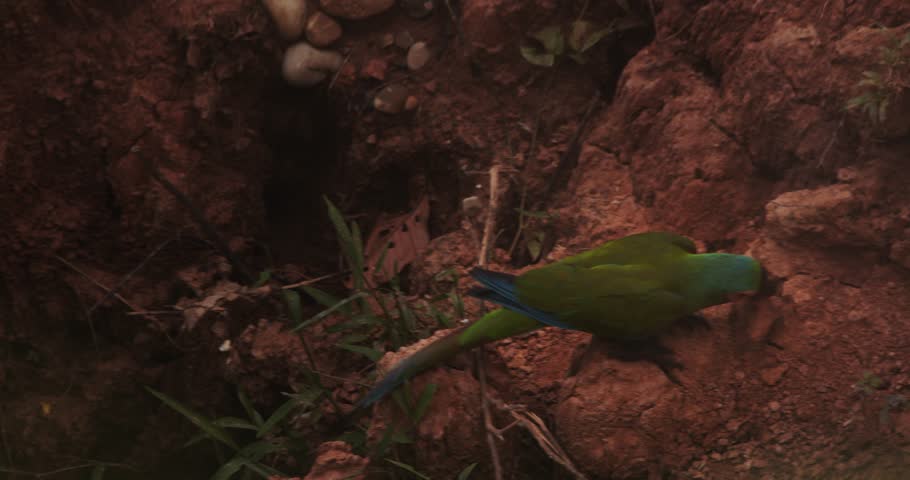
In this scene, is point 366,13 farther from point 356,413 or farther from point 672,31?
point 356,413

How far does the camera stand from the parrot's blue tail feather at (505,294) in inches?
89.3

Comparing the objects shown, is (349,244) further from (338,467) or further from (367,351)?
(338,467)

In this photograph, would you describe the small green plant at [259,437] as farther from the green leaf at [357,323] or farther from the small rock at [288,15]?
the small rock at [288,15]

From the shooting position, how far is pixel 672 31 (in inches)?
118

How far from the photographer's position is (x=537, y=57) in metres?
3.27

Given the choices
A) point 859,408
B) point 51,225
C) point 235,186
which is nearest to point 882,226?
point 859,408

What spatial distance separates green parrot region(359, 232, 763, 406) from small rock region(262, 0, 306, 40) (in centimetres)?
162

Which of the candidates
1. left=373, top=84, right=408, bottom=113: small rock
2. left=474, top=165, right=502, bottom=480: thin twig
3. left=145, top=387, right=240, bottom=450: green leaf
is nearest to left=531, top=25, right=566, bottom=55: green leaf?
left=373, top=84, right=408, bottom=113: small rock

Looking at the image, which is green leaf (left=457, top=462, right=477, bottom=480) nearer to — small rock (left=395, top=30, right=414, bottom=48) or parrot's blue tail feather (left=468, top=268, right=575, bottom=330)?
parrot's blue tail feather (left=468, top=268, right=575, bottom=330)

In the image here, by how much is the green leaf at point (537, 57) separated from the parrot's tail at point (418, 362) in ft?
4.43

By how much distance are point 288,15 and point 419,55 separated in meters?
0.57

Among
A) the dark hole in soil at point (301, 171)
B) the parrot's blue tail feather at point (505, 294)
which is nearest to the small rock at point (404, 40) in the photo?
the dark hole in soil at point (301, 171)

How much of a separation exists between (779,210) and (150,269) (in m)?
2.42

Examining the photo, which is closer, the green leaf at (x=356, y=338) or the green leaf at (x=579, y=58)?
the green leaf at (x=356, y=338)
